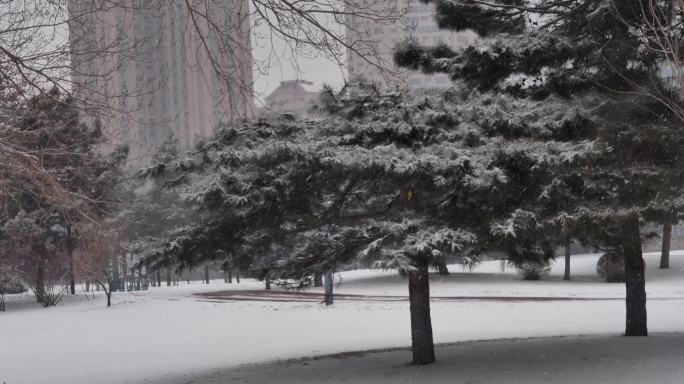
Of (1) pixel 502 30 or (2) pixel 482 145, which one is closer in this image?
(2) pixel 482 145

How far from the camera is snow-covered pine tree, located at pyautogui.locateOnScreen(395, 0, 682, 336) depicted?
7.98m

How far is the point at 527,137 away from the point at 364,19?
3924 mm

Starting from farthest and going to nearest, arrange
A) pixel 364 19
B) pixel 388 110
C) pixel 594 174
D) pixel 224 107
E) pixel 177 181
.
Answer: pixel 177 181
pixel 388 110
pixel 594 174
pixel 224 107
pixel 364 19

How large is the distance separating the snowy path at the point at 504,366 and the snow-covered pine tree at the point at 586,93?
1695 millimetres

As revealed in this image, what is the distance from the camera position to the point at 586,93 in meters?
9.33

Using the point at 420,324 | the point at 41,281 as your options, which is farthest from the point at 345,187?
the point at 41,281

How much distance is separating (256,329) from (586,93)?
41.3ft

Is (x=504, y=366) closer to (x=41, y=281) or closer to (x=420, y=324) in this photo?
(x=420, y=324)

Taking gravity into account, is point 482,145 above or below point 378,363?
above

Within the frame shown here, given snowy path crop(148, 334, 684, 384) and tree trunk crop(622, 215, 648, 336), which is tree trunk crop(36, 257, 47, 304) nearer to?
snowy path crop(148, 334, 684, 384)

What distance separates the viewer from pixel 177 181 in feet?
35.2

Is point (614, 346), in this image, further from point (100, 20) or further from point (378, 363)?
point (100, 20)

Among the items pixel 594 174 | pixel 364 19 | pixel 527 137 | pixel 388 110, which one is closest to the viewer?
pixel 364 19

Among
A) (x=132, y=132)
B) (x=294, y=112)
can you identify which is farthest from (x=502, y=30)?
(x=132, y=132)
